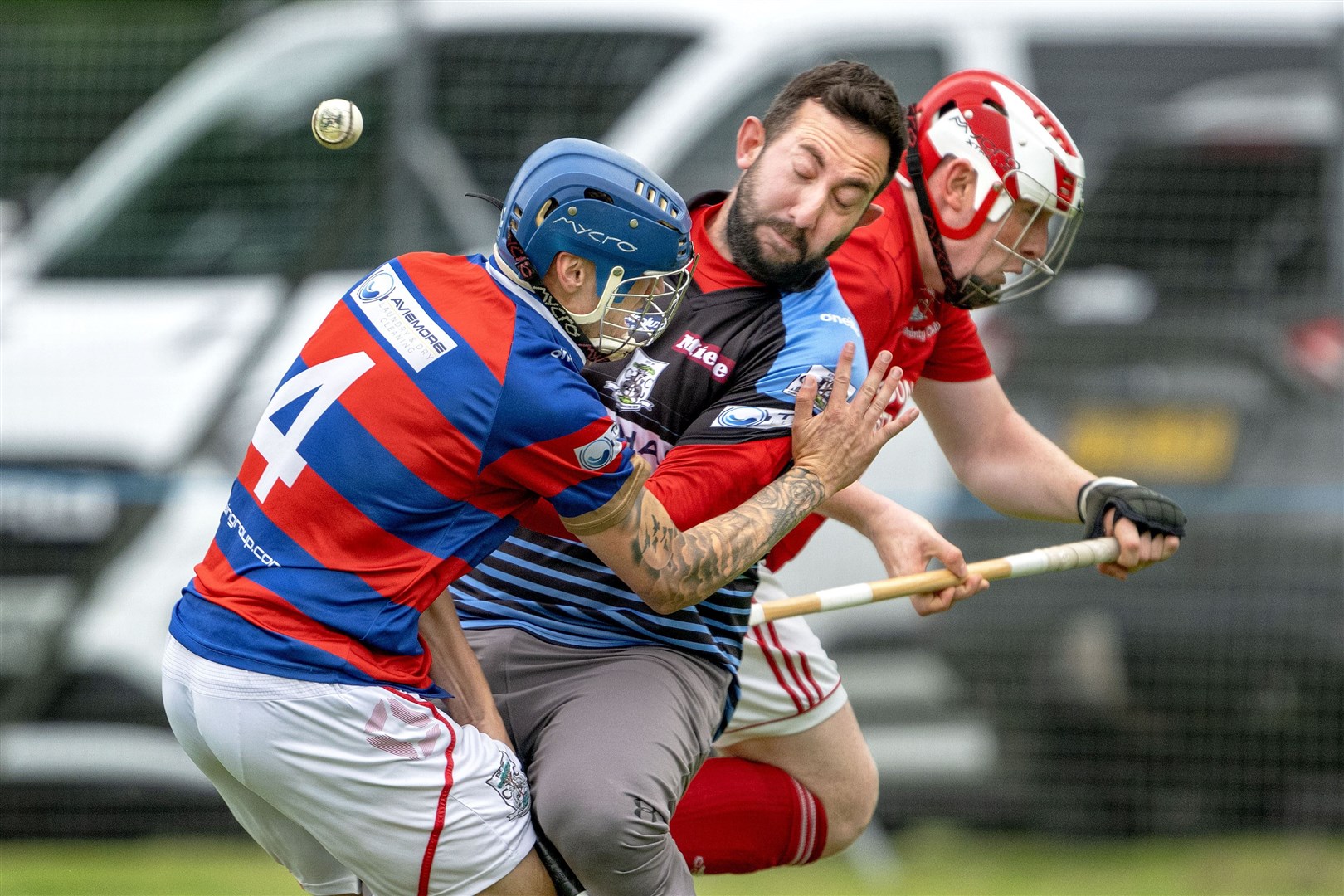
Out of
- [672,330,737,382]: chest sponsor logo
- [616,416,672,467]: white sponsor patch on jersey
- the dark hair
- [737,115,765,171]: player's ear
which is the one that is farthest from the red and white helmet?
[616,416,672,467]: white sponsor patch on jersey

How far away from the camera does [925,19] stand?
5.80 m

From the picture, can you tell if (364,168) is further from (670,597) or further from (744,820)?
(670,597)

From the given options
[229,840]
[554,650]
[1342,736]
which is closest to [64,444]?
[229,840]

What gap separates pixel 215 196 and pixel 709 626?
3.33 meters

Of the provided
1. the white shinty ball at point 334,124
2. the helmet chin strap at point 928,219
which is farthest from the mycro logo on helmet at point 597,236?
the helmet chin strap at point 928,219

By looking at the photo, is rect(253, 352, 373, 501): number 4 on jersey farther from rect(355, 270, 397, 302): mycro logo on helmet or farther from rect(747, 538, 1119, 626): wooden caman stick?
rect(747, 538, 1119, 626): wooden caman stick

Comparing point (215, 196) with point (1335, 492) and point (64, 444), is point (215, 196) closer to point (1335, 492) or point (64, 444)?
point (64, 444)

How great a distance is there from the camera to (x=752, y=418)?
3.09 m

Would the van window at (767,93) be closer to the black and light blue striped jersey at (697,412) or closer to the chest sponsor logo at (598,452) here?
the black and light blue striped jersey at (697,412)

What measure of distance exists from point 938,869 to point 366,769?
11.9ft

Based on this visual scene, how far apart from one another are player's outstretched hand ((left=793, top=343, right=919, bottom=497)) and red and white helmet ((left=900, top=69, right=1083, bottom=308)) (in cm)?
57

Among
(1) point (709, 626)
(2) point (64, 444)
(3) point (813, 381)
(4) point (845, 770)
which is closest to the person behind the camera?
(3) point (813, 381)

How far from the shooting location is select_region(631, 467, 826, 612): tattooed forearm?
2814 millimetres

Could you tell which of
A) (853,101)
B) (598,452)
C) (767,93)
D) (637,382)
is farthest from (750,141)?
(767,93)
